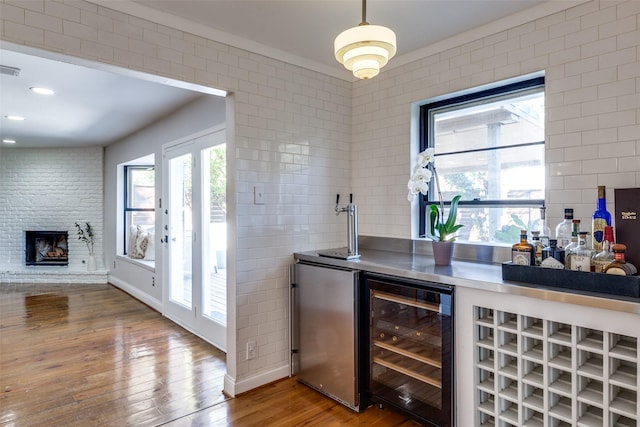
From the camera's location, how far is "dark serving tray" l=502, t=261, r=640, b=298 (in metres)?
1.49

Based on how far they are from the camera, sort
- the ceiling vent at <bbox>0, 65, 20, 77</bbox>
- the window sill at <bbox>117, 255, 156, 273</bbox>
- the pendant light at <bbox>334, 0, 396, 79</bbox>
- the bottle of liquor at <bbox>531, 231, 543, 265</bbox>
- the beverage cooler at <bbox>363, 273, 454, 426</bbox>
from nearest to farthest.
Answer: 1. the pendant light at <bbox>334, 0, 396, 79</bbox>
2. the bottle of liquor at <bbox>531, 231, 543, 265</bbox>
3. the beverage cooler at <bbox>363, 273, 454, 426</bbox>
4. the ceiling vent at <bbox>0, 65, 20, 77</bbox>
5. the window sill at <bbox>117, 255, 156, 273</bbox>

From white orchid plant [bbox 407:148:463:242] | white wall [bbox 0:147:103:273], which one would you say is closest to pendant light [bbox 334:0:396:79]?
white orchid plant [bbox 407:148:463:242]

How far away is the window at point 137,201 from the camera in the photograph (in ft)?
20.0

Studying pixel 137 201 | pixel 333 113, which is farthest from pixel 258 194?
pixel 137 201

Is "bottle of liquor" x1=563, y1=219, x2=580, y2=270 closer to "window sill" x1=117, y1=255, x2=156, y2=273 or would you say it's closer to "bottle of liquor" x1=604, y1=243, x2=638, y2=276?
"bottle of liquor" x1=604, y1=243, x2=638, y2=276

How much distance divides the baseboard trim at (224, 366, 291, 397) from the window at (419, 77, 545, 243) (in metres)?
1.52

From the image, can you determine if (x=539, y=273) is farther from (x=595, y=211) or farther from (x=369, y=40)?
(x=369, y=40)

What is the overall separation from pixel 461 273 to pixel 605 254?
25.2 inches

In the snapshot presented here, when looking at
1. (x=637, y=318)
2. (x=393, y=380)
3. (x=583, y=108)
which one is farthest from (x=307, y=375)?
(x=583, y=108)

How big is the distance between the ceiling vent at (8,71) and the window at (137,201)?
3062mm

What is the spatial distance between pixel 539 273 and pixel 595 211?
506 millimetres

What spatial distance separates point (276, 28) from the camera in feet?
8.03

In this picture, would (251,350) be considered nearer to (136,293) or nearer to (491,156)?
(491,156)

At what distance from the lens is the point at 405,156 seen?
115 inches
